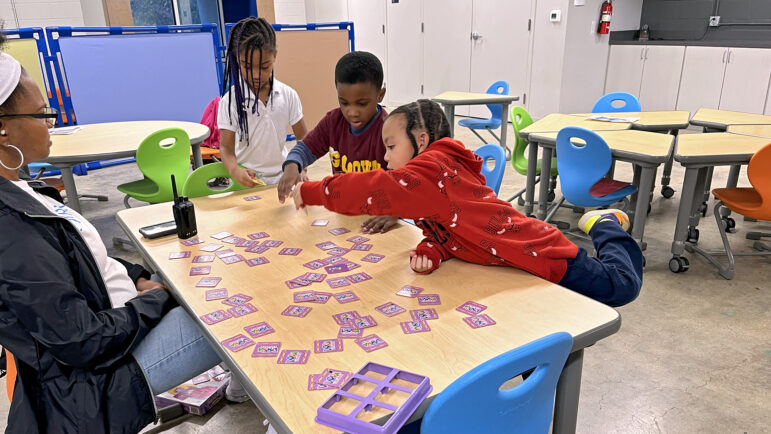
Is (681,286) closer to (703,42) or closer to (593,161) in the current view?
(593,161)

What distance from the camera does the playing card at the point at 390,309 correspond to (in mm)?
1256

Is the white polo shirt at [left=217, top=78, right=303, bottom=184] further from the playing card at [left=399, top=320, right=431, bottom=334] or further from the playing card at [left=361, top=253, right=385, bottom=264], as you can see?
the playing card at [left=399, top=320, right=431, bottom=334]

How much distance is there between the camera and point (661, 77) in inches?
291

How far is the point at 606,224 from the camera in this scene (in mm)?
1693

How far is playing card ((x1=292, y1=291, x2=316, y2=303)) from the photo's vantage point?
1.33 metres

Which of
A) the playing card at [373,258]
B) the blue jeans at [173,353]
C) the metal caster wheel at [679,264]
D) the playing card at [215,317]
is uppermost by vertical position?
the playing card at [215,317]

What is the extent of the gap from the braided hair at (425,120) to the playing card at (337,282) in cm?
44

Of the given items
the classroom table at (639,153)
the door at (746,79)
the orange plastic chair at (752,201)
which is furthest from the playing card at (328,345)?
the door at (746,79)

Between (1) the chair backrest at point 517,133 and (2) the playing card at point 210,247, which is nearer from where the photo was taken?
(2) the playing card at point 210,247

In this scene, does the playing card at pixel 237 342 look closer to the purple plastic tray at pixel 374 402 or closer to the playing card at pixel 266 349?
the playing card at pixel 266 349

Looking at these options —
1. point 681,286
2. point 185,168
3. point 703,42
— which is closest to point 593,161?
point 681,286

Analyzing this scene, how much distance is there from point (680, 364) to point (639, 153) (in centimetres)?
125

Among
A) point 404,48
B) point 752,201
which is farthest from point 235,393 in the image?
point 404,48

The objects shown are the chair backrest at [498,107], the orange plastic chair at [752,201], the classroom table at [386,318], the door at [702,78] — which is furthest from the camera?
the door at [702,78]
